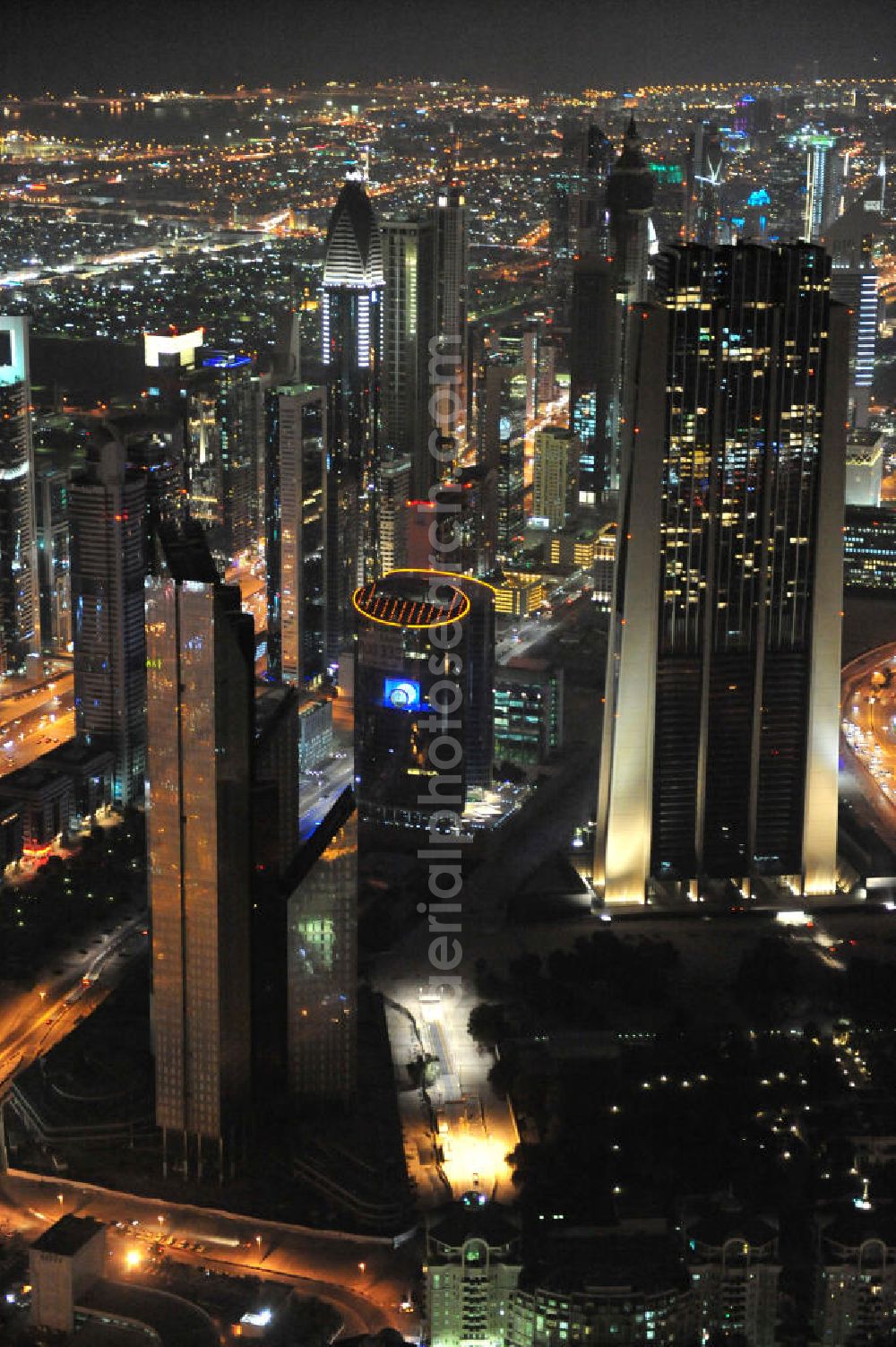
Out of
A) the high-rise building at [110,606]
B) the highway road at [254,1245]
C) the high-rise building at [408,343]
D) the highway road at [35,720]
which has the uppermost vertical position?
the high-rise building at [408,343]

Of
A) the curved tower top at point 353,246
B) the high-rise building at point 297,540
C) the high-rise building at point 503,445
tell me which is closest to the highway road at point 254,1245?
the high-rise building at point 297,540

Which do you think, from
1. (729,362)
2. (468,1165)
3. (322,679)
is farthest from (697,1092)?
(322,679)

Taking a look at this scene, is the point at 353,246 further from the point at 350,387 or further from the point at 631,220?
the point at 631,220

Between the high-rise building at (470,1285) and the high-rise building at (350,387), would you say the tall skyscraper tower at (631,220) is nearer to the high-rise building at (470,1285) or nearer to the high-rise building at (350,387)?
the high-rise building at (350,387)

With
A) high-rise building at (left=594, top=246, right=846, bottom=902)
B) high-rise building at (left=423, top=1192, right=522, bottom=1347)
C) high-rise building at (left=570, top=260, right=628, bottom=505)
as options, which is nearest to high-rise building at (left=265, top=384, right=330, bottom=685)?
high-rise building at (left=594, top=246, right=846, bottom=902)

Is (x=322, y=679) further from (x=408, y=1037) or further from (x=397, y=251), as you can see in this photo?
(x=408, y=1037)

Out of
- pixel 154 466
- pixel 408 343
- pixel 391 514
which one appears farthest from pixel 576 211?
pixel 154 466

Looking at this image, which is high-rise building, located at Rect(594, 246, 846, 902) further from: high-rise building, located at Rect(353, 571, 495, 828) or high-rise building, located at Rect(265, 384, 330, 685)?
high-rise building, located at Rect(265, 384, 330, 685)
